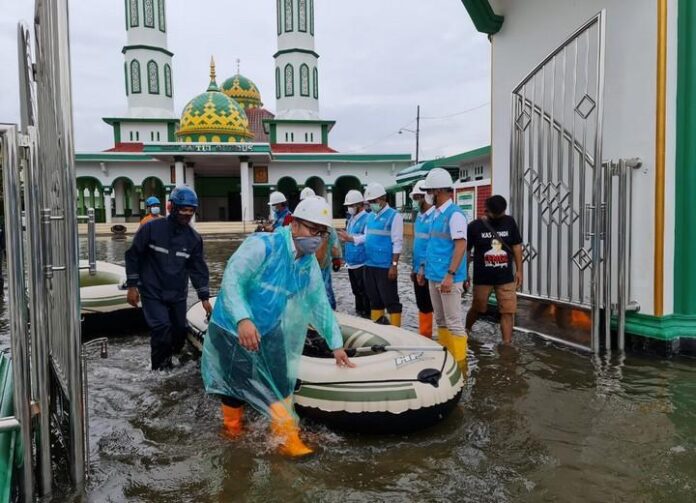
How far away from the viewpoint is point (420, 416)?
11.0 ft

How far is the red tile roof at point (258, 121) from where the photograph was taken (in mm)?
40213

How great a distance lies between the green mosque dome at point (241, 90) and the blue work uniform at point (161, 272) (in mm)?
39839

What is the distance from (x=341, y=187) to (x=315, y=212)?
3527cm

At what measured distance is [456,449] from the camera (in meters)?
3.28

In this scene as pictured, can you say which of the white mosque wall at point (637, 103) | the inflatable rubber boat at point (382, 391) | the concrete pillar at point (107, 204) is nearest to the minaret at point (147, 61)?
the concrete pillar at point (107, 204)

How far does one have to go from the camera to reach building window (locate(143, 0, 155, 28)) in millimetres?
34594

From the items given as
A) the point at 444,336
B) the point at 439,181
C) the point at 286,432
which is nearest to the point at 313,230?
the point at 286,432

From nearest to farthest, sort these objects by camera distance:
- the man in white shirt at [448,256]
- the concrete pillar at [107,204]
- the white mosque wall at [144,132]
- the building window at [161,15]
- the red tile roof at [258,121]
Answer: the man in white shirt at [448,256], the concrete pillar at [107,204], the building window at [161,15], the white mosque wall at [144,132], the red tile roof at [258,121]

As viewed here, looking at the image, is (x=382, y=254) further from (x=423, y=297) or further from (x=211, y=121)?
(x=211, y=121)

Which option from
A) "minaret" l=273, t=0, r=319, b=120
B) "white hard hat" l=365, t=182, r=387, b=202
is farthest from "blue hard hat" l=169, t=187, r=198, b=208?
"minaret" l=273, t=0, r=319, b=120

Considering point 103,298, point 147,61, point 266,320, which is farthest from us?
point 147,61

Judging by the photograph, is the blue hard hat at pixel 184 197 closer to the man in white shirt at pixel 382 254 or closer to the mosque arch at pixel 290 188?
the man in white shirt at pixel 382 254

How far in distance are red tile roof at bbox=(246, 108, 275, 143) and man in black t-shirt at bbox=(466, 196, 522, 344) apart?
1404 inches

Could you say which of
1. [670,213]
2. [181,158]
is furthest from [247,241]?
[181,158]
